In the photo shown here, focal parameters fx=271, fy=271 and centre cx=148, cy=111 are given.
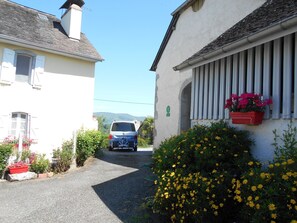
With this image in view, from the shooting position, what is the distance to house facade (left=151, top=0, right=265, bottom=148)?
8.30 meters

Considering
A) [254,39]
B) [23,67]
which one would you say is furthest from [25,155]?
[254,39]

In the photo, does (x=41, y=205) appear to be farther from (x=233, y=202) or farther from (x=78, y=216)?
(x=233, y=202)

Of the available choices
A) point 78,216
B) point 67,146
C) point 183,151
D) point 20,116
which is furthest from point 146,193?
point 20,116

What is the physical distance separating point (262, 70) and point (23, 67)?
10135mm

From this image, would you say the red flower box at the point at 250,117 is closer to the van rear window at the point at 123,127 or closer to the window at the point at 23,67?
the window at the point at 23,67

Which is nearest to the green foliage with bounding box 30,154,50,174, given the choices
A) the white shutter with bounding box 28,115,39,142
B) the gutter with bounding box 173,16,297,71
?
the white shutter with bounding box 28,115,39,142

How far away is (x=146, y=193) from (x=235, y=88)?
131 inches

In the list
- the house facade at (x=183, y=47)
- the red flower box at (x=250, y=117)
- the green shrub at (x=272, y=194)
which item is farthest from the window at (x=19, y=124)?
the green shrub at (x=272, y=194)

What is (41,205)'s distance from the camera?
621 centimetres

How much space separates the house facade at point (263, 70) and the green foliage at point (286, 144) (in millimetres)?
100

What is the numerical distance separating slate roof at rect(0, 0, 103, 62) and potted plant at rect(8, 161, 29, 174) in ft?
16.0

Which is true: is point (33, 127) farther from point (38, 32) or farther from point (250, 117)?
point (250, 117)

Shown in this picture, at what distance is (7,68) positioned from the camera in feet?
35.2

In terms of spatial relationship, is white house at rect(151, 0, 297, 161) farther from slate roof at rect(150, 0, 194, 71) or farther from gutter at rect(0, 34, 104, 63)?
gutter at rect(0, 34, 104, 63)
